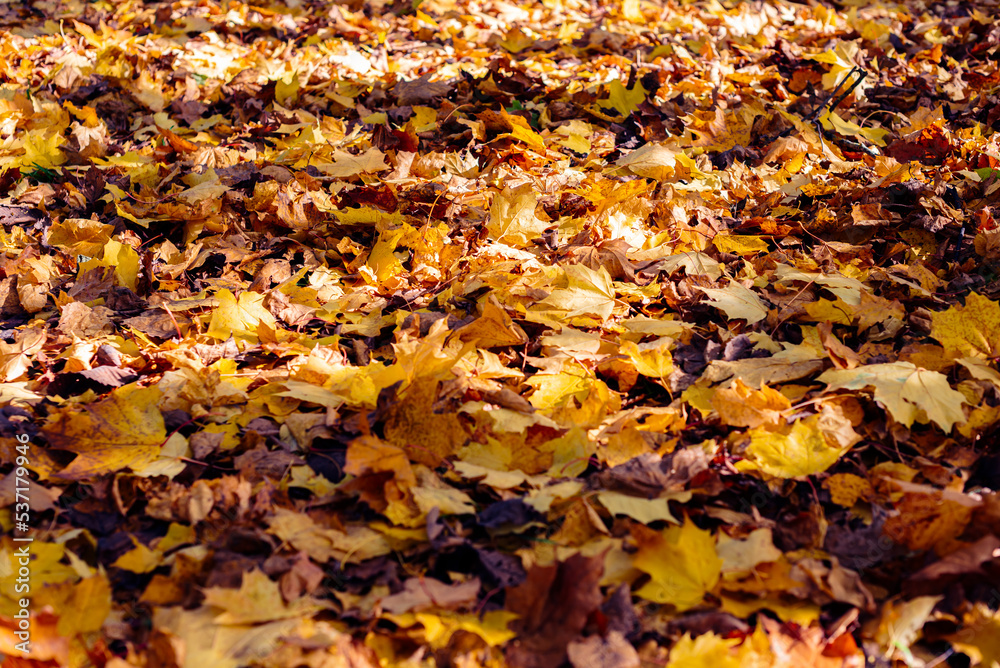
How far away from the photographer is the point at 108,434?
4.92ft

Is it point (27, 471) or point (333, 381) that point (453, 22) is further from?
point (27, 471)

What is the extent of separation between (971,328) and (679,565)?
3.05 ft

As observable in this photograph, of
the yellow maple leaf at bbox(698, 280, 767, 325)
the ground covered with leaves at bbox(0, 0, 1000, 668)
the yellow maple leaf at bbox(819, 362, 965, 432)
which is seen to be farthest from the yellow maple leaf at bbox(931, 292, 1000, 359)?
the yellow maple leaf at bbox(698, 280, 767, 325)

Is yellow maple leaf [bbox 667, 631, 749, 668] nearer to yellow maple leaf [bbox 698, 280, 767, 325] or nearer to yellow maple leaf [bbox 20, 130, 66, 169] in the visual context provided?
yellow maple leaf [bbox 698, 280, 767, 325]

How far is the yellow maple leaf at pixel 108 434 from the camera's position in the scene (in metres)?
1.45

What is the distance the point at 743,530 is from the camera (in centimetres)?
130

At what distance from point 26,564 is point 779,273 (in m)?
1.83

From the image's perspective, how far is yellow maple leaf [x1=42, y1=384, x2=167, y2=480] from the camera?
1447 mm

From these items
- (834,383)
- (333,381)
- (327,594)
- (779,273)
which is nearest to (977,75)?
(779,273)

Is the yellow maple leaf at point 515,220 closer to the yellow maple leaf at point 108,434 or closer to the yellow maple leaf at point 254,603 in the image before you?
the yellow maple leaf at point 108,434

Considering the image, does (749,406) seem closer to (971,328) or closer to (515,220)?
(971,328)

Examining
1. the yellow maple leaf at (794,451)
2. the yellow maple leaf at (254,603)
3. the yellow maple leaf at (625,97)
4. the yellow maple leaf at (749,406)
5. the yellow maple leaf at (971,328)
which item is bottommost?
the yellow maple leaf at (254,603)

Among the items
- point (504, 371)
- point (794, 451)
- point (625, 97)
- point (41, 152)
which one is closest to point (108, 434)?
A: point (504, 371)

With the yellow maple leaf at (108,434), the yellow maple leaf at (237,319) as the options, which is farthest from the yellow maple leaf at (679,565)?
the yellow maple leaf at (237,319)
